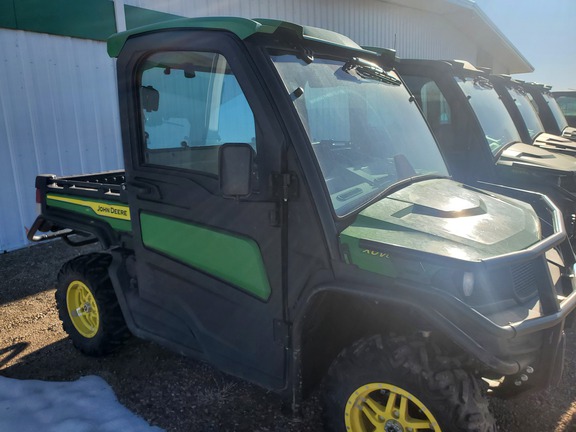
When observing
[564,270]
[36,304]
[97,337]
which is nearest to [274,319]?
[564,270]

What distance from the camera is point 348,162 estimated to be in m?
2.33

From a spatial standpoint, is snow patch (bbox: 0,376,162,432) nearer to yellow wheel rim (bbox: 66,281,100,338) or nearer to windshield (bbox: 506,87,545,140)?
yellow wheel rim (bbox: 66,281,100,338)

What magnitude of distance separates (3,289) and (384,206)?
4.62 metres

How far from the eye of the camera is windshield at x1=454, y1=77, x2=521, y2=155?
5.05 m

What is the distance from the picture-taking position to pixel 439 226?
2.11 m

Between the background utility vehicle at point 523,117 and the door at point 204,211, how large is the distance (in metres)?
4.90

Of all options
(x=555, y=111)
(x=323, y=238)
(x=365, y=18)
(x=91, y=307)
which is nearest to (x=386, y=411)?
(x=323, y=238)

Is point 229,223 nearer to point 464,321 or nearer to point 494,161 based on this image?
point 464,321

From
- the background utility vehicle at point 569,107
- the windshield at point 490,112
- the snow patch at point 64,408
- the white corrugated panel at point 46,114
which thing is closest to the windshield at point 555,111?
the background utility vehicle at point 569,107

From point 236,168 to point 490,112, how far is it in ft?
14.2

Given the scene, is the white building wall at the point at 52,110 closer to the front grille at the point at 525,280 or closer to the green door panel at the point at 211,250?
the green door panel at the point at 211,250

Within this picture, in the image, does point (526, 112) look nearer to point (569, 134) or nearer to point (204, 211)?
point (569, 134)

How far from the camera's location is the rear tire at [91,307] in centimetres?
342

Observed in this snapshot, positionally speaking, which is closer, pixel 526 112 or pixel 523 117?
pixel 523 117
